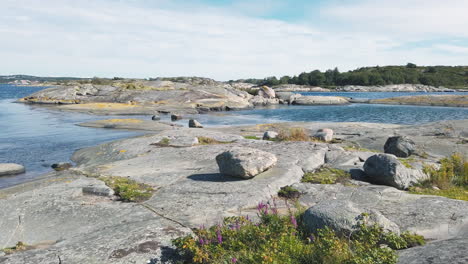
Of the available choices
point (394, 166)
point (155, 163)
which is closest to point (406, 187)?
point (394, 166)

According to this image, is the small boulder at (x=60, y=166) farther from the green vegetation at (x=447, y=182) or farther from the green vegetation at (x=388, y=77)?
the green vegetation at (x=388, y=77)

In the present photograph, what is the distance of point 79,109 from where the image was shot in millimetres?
59594

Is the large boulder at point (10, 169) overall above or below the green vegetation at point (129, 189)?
below

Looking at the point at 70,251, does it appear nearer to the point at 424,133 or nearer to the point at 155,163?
the point at 155,163

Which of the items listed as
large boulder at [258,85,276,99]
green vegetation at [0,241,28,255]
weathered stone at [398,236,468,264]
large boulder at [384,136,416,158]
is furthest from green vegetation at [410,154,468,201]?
large boulder at [258,85,276,99]

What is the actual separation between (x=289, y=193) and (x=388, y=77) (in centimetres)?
17365

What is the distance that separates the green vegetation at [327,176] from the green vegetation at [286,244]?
188 inches

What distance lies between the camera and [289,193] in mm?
10836

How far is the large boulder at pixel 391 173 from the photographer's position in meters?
11.9

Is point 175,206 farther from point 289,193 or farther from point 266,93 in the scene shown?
point 266,93

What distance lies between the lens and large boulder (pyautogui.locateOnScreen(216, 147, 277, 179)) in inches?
460

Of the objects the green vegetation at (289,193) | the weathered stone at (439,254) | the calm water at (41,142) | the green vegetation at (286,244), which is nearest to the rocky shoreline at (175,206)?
the weathered stone at (439,254)

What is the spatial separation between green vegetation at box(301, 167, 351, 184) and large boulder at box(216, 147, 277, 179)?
4.84 ft

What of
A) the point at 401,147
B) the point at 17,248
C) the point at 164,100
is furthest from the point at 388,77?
the point at 17,248
